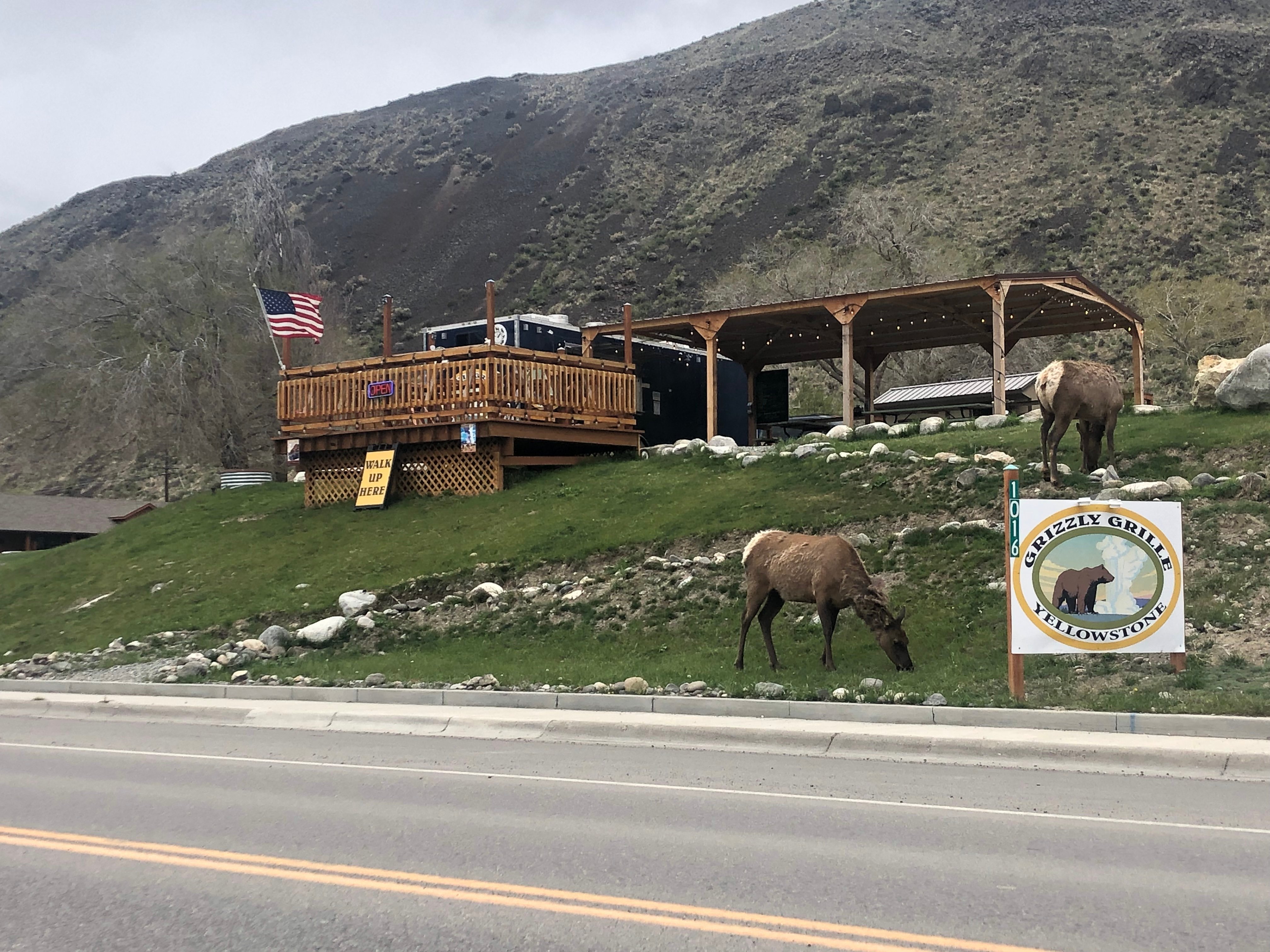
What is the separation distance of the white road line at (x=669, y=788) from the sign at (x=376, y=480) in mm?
11873

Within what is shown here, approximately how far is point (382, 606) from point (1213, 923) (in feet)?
47.6

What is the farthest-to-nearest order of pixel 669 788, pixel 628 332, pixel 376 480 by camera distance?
pixel 628 332, pixel 376 480, pixel 669 788

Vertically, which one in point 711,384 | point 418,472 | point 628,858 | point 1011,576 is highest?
point 711,384

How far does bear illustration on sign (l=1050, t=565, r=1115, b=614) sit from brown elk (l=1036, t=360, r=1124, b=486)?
431cm

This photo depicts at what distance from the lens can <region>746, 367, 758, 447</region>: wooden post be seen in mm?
32875

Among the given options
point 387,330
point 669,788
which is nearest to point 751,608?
point 669,788

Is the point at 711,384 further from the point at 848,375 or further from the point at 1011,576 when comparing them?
the point at 1011,576

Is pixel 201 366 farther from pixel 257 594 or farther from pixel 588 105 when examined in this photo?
pixel 588 105

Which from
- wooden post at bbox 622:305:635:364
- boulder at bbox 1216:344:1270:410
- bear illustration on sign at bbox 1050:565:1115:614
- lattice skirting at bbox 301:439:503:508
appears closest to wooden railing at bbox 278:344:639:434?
wooden post at bbox 622:305:635:364

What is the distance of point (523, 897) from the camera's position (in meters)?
5.52

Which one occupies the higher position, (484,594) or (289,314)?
(289,314)

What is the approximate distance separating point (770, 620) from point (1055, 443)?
5.49 meters

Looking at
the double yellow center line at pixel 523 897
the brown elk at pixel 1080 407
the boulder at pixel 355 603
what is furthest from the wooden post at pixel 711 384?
the double yellow center line at pixel 523 897

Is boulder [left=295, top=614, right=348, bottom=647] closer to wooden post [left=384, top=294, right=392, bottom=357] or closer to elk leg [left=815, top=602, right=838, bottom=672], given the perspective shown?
elk leg [left=815, top=602, right=838, bottom=672]
